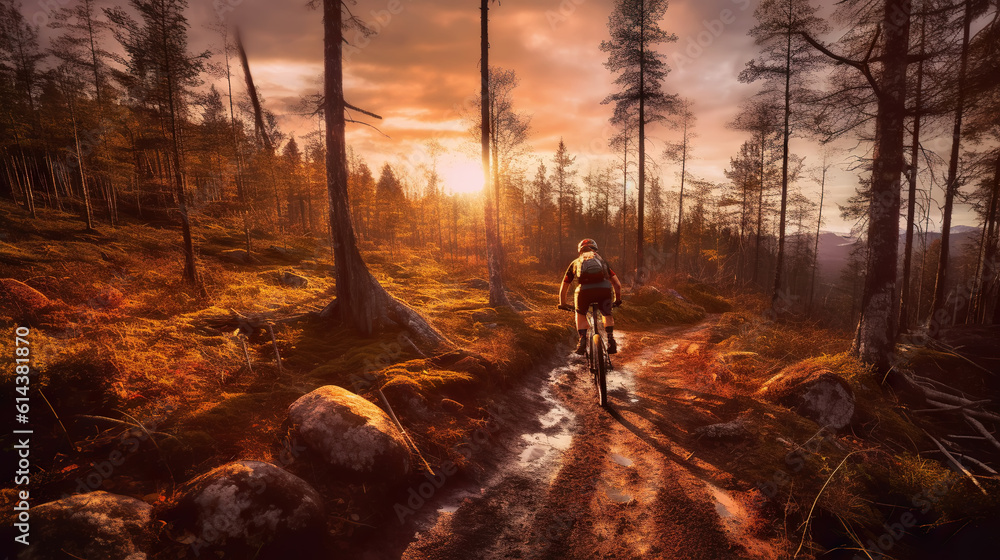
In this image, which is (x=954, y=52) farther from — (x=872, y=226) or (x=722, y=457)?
(x=722, y=457)

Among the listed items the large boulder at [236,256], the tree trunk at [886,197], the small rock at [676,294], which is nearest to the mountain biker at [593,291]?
the tree trunk at [886,197]

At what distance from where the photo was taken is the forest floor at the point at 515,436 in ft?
11.5

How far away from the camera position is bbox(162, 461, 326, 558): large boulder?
2869mm

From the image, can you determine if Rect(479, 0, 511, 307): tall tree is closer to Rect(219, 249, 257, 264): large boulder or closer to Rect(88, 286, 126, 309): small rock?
Rect(88, 286, 126, 309): small rock

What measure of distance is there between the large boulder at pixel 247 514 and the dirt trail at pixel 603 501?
3.34 feet

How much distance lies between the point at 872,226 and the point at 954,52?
3.22 meters

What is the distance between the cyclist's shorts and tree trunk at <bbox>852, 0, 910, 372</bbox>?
5288mm

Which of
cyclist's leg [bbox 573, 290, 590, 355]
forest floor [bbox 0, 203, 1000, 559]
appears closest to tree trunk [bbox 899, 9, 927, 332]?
forest floor [bbox 0, 203, 1000, 559]

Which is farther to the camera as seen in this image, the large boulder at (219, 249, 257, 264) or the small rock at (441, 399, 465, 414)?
the large boulder at (219, 249, 257, 264)

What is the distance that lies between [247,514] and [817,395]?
8177 millimetres

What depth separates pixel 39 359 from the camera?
4086 millimetres

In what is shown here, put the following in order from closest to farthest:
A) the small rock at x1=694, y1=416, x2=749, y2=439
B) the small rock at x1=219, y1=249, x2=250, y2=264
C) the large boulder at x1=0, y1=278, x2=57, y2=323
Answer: the small rock at x1=694, y1=416, x2=749, y2=439 → the large boulder at x1=0, y1=278, x2=57, y2=323 → the small rock at x1=219, y1=249, x2=250, y2=264

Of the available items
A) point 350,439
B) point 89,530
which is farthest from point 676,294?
point 89,530

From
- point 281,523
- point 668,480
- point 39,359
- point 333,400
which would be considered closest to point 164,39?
point 39,359
